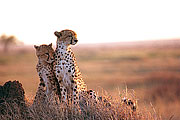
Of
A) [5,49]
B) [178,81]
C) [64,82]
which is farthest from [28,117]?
[5,49]

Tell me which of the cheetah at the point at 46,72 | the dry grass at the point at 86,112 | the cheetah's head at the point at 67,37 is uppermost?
the cheetah's head at the point at 67,37

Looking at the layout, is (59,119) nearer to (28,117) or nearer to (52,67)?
(28,117)

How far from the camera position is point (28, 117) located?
13.4ft

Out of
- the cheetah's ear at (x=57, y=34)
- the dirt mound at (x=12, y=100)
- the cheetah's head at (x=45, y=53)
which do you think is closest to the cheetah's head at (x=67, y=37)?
the cheetah's ear at (x=57, y=34)

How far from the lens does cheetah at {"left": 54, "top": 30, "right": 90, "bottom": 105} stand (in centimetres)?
438

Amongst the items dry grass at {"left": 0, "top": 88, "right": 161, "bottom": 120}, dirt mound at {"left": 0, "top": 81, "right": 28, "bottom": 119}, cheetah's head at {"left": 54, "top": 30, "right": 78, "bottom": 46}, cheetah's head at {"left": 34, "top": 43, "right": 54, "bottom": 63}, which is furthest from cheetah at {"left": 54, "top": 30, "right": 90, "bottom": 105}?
Answer: dirt mound at {"left": 0, "top": 81, "right": 28, "bottom": 119}

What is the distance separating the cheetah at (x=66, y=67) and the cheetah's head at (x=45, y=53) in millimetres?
126

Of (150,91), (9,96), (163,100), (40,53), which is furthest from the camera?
(150,91)

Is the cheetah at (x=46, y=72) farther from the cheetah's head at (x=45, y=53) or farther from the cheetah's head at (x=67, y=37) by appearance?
the cheetah's head at (x=67, y=37)

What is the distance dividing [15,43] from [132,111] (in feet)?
154

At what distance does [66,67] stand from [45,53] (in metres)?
0.36

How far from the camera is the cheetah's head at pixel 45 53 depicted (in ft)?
14.7

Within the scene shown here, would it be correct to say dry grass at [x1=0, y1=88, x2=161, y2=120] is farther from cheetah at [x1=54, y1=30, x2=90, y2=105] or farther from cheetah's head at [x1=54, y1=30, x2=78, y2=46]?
cheetah's head at [x1=54, y1=30, x2=78, y2=46]

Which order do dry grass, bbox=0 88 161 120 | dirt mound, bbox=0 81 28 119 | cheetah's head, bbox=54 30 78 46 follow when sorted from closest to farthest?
dry grass, bbox=0 88 161 120 < dirt mound, bbox=0 81 28 119 < cheetah's head, bbox=54 30 78 46
